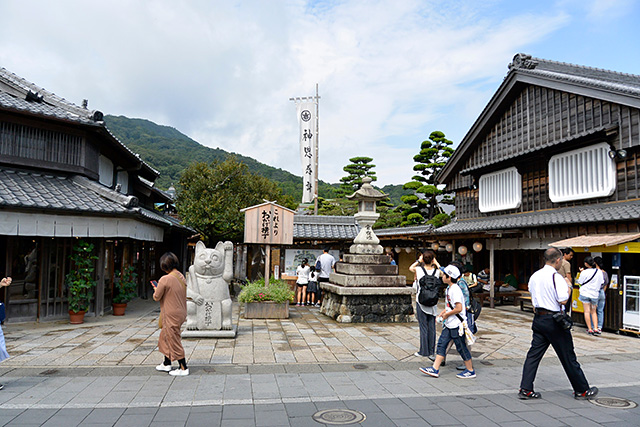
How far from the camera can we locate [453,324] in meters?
6.61

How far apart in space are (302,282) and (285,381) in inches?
357

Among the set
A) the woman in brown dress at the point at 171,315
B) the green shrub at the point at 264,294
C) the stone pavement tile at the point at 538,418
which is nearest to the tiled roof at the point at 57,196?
the green shrub at the point at 264,294

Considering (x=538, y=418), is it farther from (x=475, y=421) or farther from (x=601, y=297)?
(x=601, y=297)

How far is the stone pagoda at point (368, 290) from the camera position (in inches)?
464

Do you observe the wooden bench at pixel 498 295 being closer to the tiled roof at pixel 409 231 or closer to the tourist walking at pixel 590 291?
the tiled roof at pixel 409 231

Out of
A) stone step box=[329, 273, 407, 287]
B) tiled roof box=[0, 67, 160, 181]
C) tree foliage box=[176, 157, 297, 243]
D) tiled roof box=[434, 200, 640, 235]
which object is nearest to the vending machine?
tiled roof box=[434, 200, 640, 235]

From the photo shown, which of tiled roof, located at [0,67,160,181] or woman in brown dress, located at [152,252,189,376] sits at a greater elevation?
tiled roof, located at [0,67,160,181]

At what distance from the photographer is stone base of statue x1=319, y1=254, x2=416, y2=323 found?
11781 millimetres

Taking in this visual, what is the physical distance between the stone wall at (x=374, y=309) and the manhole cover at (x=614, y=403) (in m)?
6.39

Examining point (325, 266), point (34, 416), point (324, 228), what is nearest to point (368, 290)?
point (325, 266)

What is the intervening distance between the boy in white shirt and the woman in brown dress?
3.91 meters

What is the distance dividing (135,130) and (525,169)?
68.1 metres

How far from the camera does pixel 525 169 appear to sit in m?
17.1

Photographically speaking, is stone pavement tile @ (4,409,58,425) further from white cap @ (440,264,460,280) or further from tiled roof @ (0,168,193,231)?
tiled roof @ (0,168,193,231)
